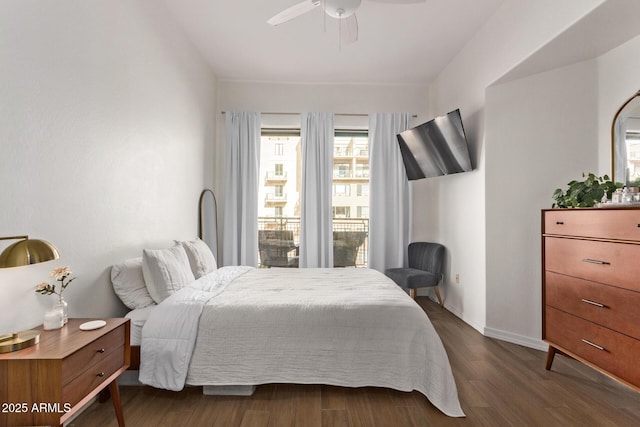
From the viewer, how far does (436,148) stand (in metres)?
3.89

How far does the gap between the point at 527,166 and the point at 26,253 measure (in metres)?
3.64

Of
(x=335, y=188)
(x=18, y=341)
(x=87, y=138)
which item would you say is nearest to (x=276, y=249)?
(x=335, y=188)

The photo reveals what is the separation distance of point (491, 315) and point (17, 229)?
12.0ft

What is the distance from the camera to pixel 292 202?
489cm

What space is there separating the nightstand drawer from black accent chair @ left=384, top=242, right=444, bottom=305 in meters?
3.05

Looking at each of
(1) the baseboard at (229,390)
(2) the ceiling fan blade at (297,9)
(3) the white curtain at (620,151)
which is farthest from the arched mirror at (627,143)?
(1) the baseboard at (229,390)

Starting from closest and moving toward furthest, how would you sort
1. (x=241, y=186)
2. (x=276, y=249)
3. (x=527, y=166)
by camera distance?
(x=527, y=166) < (x=241, y=186) < (x=276, y=249)

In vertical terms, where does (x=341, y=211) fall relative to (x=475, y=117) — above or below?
below

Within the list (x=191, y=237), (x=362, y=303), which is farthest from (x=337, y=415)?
(x=191, y=237)

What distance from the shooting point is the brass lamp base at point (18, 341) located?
1353 millimetres

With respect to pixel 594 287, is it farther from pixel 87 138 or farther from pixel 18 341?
pixel 87 138

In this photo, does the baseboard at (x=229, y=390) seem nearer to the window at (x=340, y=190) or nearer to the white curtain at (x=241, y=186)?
the white curtain at (x=241, y=186)

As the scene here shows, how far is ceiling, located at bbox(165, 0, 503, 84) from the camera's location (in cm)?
302

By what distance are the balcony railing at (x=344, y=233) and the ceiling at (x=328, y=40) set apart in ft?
6.50
